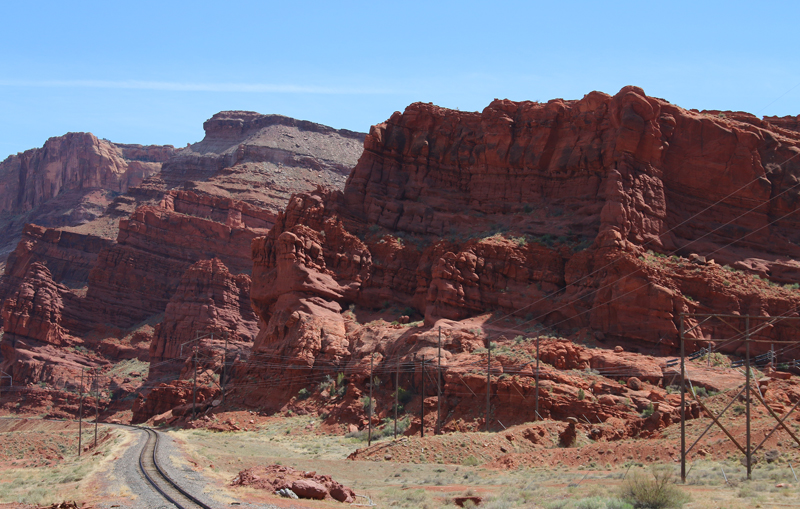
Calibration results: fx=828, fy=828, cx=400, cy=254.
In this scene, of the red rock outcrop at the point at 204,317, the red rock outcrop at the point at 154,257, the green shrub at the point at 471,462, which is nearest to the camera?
the green shrub at the point at 471,462

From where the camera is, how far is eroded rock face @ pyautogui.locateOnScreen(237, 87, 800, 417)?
168 feet

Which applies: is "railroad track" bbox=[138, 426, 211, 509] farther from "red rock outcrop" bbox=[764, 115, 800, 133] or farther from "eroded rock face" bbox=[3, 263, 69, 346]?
"eroded rock face" bbox=[3, 263, 69, 346]

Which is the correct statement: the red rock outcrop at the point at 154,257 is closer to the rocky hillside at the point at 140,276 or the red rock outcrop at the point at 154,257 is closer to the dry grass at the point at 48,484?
the rocky hillside at the point at 140,276

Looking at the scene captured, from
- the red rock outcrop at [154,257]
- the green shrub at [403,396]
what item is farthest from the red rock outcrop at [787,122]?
the red rock outcrop at [154,257]

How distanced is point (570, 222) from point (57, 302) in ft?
257

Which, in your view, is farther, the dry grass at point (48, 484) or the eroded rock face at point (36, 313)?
the eroded rock face at point (36, 313)

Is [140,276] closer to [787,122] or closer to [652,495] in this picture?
[787,122]

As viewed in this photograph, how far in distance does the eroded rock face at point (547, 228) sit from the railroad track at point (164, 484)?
774 inches

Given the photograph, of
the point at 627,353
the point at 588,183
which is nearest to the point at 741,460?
the point at 627,353

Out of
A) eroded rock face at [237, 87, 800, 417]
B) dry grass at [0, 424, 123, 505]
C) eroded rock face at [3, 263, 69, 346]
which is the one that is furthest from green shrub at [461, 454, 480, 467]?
eroded rock face at [3, 263, 69, 346]

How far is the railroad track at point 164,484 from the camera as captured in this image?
23.6 metres

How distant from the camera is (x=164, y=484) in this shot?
27688 mm

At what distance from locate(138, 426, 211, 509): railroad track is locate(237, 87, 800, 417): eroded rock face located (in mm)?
19670

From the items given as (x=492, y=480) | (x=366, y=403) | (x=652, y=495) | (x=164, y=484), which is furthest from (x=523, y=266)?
(x=652, y=495)
